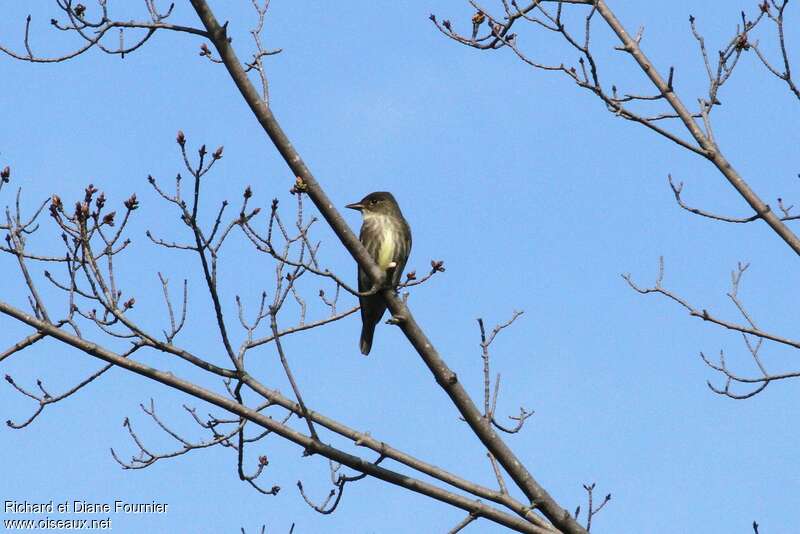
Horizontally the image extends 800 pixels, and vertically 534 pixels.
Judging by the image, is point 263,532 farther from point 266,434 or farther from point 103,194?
point 103,194

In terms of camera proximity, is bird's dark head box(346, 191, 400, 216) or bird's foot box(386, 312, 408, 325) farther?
bird's dark head box(346, 191, 400, 216)

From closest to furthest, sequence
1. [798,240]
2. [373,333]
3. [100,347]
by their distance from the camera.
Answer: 1. [100,347]
2. [798,240]
3. [373,333]

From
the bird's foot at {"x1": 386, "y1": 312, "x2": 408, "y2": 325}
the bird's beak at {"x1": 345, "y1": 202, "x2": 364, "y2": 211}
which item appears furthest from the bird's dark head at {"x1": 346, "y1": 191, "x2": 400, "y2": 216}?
the bird's foot at {"x1": 386, "y1": 312, "x2": 408, "y2": 325}

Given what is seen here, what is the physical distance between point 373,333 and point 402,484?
4841 millimetres

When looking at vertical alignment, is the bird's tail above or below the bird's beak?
below

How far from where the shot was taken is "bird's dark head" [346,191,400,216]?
1209 cm

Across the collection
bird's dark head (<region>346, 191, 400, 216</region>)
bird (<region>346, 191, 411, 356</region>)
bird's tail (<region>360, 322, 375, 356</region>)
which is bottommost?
bird's tail (<region>360, 322, 375, 356</region>)

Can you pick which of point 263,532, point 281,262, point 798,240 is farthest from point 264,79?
point 798,240

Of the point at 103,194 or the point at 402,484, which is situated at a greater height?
the point at 103,194

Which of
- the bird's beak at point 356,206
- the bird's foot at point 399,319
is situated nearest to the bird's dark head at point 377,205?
the bird's beak at point 356,206

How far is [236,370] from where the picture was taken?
683 centimetres

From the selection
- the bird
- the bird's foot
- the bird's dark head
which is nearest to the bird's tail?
the bird

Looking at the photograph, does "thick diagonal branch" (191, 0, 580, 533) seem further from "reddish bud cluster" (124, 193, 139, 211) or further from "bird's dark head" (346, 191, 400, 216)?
"bird's dark head" (346, 191, 400, 216)

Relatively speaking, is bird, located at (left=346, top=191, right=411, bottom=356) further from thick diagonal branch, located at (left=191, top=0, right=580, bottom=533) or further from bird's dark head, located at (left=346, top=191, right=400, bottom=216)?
thick diagonal branch, located at (left=191, top=0, right=580, bottom=533)
